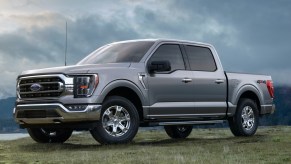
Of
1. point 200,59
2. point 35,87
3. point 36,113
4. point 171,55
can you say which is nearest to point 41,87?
point 35,87

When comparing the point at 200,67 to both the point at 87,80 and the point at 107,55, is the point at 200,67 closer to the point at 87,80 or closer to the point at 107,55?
the point at 107,55

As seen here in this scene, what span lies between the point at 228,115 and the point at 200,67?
1.38 metres

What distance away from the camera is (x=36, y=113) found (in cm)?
991

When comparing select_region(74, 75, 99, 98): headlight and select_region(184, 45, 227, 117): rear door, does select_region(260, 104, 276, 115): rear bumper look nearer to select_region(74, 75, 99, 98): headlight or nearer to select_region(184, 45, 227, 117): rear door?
select_region(184, 45, 227, 117): rear door

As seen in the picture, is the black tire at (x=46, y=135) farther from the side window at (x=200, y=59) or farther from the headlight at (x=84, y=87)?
the side window at (x=200, y=59)

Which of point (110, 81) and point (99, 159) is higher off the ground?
point (110, 81)

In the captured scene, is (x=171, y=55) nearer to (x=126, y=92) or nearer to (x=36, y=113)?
(x=126, y=92)

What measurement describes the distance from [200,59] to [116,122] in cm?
295

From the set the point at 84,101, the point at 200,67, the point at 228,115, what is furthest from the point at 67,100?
the point at 228,115

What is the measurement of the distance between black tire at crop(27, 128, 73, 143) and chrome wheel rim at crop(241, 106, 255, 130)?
419 cm

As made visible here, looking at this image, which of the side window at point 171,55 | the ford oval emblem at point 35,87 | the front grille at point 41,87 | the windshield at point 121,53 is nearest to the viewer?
the front grille at point 41,87

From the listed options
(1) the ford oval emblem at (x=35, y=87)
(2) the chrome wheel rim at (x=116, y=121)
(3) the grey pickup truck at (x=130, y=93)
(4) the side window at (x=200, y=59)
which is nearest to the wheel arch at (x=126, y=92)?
(3) the grey pickup truck at (x=130, y=93)

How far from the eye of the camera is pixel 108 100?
9.91 m

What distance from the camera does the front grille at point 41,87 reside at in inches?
382
